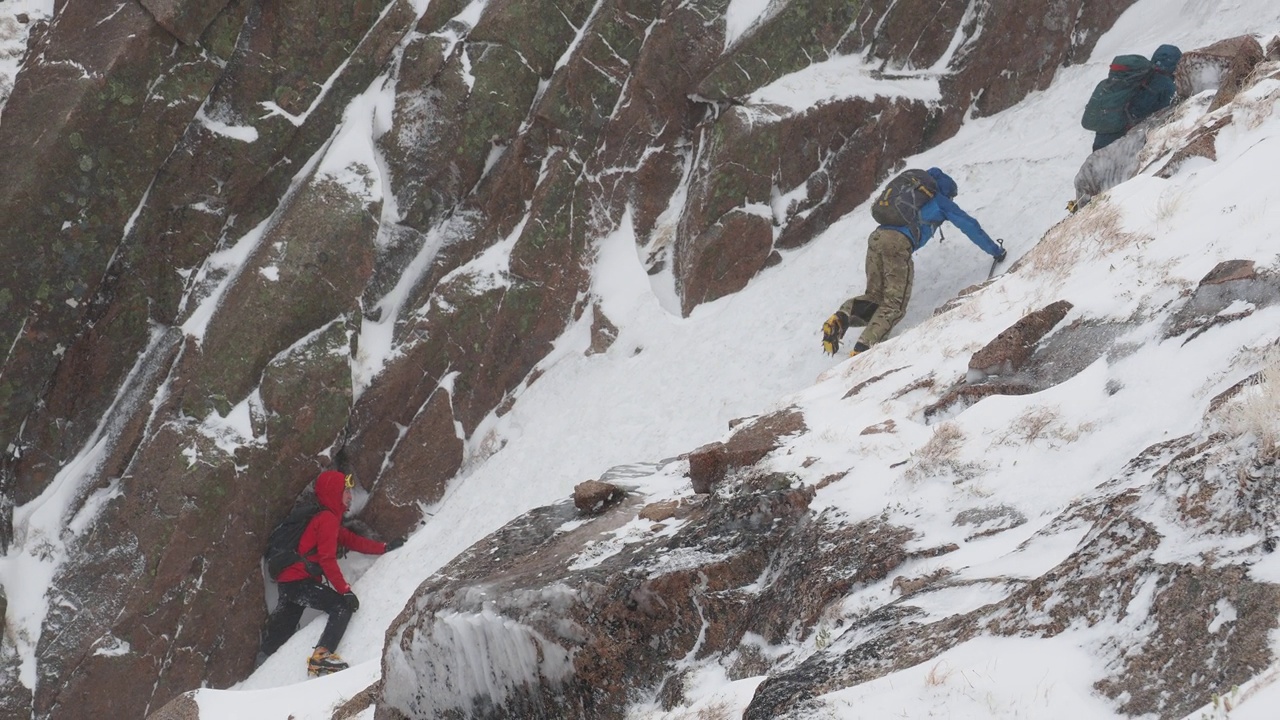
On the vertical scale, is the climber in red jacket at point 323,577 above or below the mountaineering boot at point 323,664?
above

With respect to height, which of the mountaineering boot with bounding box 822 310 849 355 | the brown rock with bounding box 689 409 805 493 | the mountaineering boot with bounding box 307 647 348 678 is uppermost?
the brown rock with bounding box 689 409 805 493

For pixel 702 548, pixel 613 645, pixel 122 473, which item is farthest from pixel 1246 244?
pixel 122 473

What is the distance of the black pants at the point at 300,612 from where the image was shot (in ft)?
44.0

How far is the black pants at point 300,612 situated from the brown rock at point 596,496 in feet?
22.3

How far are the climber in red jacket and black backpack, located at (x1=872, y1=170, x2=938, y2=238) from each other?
9.23 metres

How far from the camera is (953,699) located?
11.0ft

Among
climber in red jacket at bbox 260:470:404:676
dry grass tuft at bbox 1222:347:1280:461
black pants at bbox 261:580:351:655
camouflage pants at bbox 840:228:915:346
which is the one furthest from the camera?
climber in red jacket at bbox 260:470:404:676

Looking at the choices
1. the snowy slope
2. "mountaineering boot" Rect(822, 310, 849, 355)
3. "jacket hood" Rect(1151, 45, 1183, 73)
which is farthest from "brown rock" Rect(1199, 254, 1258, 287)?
"jacket hood" Rect(1151, 45, 1183, 73)

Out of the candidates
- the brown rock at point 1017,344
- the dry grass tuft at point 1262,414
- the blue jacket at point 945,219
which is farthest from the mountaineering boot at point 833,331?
the dry grass tuft at point 1262,414

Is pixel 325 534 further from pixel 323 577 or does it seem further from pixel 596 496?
pixel 596 496

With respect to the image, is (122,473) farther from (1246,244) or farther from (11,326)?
(1246,244)

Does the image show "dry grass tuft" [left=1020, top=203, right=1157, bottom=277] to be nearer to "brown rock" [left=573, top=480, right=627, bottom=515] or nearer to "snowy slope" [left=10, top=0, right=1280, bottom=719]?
"snowy slope" [left=10, top=0, right=1280, bottom=719]

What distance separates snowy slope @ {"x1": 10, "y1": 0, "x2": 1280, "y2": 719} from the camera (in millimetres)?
4574

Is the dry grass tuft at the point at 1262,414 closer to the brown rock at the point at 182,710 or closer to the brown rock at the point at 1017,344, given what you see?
the brown rock at the point at 1017,344
